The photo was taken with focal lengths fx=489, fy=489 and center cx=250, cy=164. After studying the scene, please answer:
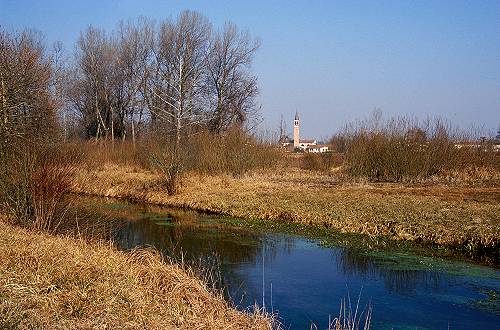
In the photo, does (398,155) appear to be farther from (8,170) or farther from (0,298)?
→ (0,298)

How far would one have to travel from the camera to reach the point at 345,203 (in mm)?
17062

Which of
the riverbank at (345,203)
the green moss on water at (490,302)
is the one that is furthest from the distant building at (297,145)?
the green moss on water at (490,302)

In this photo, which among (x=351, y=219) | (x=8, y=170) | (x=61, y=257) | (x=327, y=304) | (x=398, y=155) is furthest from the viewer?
(x=398, y=155)

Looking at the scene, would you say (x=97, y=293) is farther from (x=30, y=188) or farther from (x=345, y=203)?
(x=345, y=203)

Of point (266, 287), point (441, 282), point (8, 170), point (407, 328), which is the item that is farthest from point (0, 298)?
point (441, 282)

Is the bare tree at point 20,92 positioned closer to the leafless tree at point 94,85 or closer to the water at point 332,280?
the water at point 332,280

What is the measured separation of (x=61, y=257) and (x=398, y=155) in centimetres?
1842

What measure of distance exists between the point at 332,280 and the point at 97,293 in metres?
5.12

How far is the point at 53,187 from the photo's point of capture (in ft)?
37.9

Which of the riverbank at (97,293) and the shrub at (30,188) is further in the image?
the shrub at (30,188)

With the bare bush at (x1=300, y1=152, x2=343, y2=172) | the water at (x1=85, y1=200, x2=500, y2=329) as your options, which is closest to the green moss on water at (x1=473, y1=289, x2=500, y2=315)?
the water at (x1=85, y1=200, x2=500, y2=329)

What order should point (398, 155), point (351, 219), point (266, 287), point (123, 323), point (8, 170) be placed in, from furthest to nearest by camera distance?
point (398, 155) → point (351, 219) → point (8, 170) → point (266, 287) → point (123, 323)

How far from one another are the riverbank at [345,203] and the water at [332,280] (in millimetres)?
1638

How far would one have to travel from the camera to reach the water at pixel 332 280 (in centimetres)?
786
